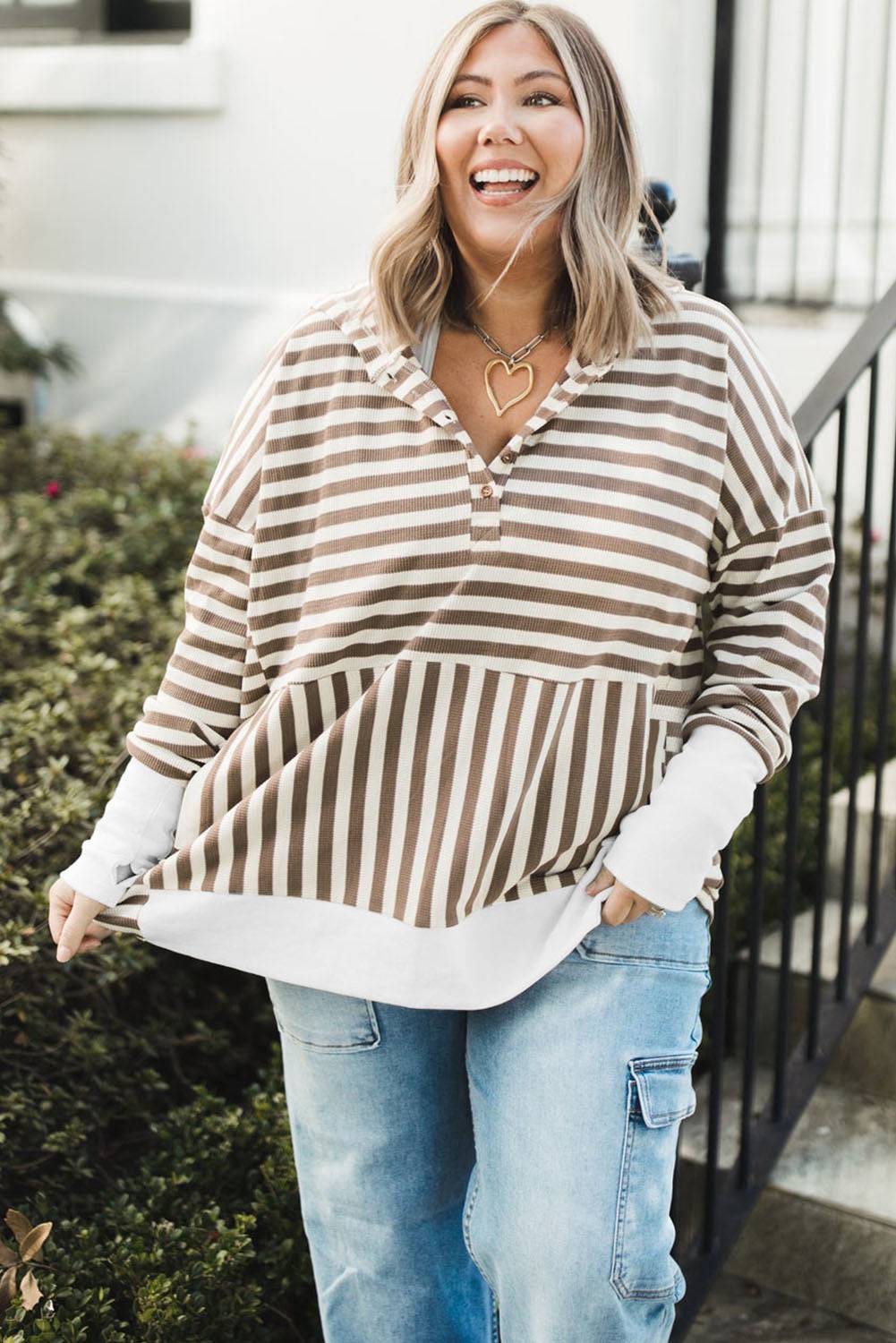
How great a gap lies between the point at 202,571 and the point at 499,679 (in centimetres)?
43

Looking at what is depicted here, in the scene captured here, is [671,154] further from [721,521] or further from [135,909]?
[135,909]

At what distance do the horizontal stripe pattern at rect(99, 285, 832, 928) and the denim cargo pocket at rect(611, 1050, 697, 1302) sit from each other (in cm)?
23

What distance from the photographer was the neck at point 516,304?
1.76 m

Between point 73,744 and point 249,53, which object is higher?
point 249,53

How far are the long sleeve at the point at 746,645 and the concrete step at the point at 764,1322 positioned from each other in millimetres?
1302

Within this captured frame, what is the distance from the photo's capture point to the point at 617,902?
63.9 inches

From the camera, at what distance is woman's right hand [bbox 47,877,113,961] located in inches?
70.7

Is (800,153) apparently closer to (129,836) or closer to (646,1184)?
(129,836)

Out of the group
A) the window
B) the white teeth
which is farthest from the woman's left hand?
the window

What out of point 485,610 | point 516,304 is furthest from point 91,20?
point 485,610

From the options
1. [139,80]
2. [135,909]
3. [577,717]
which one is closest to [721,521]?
[577,717]

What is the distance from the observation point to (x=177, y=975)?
9.49ft

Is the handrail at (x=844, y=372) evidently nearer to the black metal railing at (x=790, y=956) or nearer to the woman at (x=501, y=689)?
the black metal railing at (x=790, y=956)

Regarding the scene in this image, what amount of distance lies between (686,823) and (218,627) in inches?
24.4
